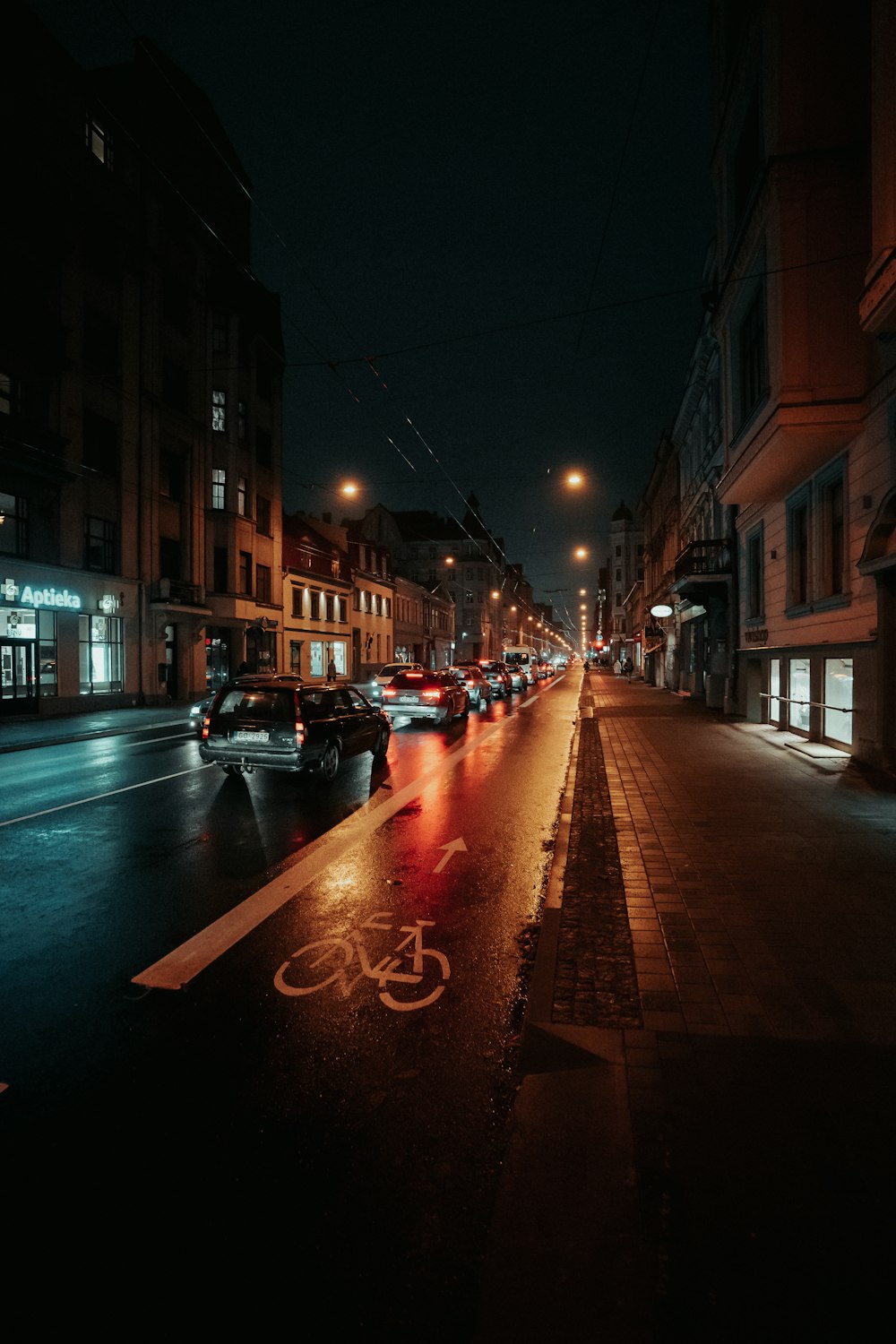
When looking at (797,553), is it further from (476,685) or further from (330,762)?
(476,685)

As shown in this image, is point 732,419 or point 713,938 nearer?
point 713,938

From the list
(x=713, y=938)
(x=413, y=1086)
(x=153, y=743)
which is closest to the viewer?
(x=413, y=1086)

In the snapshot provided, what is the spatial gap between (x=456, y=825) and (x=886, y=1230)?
247 inches

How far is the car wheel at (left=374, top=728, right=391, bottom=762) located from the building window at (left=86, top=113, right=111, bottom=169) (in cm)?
2398

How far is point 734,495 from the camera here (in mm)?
16328

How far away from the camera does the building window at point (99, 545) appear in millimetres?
23938

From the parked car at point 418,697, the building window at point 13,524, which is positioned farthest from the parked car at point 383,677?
the building window at point 13,524

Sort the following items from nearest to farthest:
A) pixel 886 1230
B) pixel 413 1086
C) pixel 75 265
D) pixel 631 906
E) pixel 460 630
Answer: pixel 886 1230 → pixel 413 1086 → pixel 631 906 → pixel 75 265 → pixel 460 630

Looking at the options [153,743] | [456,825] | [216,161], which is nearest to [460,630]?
[216,161]

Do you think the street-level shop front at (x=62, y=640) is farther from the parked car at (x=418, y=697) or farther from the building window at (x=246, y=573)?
the parked car at (x=418, y=697)

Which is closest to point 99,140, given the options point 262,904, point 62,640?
point 62,640

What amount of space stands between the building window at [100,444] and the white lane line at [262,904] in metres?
20.3

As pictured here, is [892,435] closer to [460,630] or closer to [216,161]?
[216,161]

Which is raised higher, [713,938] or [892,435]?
[892,435]
